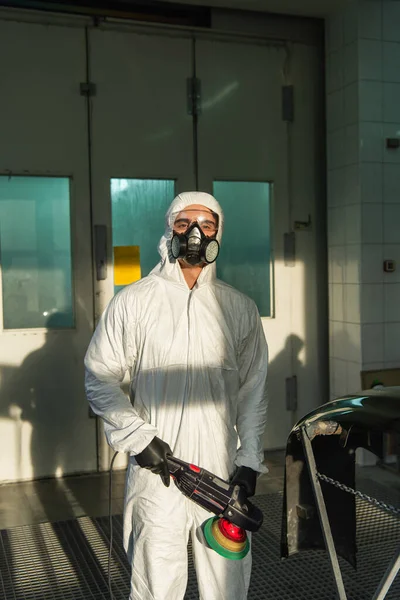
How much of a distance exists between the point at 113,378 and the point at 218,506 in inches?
21.1

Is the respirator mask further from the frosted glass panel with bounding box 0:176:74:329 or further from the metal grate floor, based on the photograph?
the frosted glass panel with bounding box 0:176:74:329

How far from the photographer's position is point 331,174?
15.1 feet

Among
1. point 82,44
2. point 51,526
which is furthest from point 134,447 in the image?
point 82,44

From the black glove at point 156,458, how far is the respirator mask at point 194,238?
624 millimetres

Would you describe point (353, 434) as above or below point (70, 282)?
below

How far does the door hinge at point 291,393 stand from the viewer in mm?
4699

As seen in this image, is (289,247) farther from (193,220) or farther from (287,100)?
(193,220)

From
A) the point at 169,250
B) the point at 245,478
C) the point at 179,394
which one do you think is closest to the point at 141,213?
the point at 169,250

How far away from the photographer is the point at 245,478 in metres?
2.23

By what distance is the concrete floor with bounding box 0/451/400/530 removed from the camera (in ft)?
→ 12.1

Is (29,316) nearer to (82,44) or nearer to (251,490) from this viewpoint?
(82,44)

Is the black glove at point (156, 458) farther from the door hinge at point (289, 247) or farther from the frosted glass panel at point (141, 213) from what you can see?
the door hinge at point (289, 247)

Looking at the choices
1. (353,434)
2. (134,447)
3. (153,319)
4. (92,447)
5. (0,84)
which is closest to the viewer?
(353,434)

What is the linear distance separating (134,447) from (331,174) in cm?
300
